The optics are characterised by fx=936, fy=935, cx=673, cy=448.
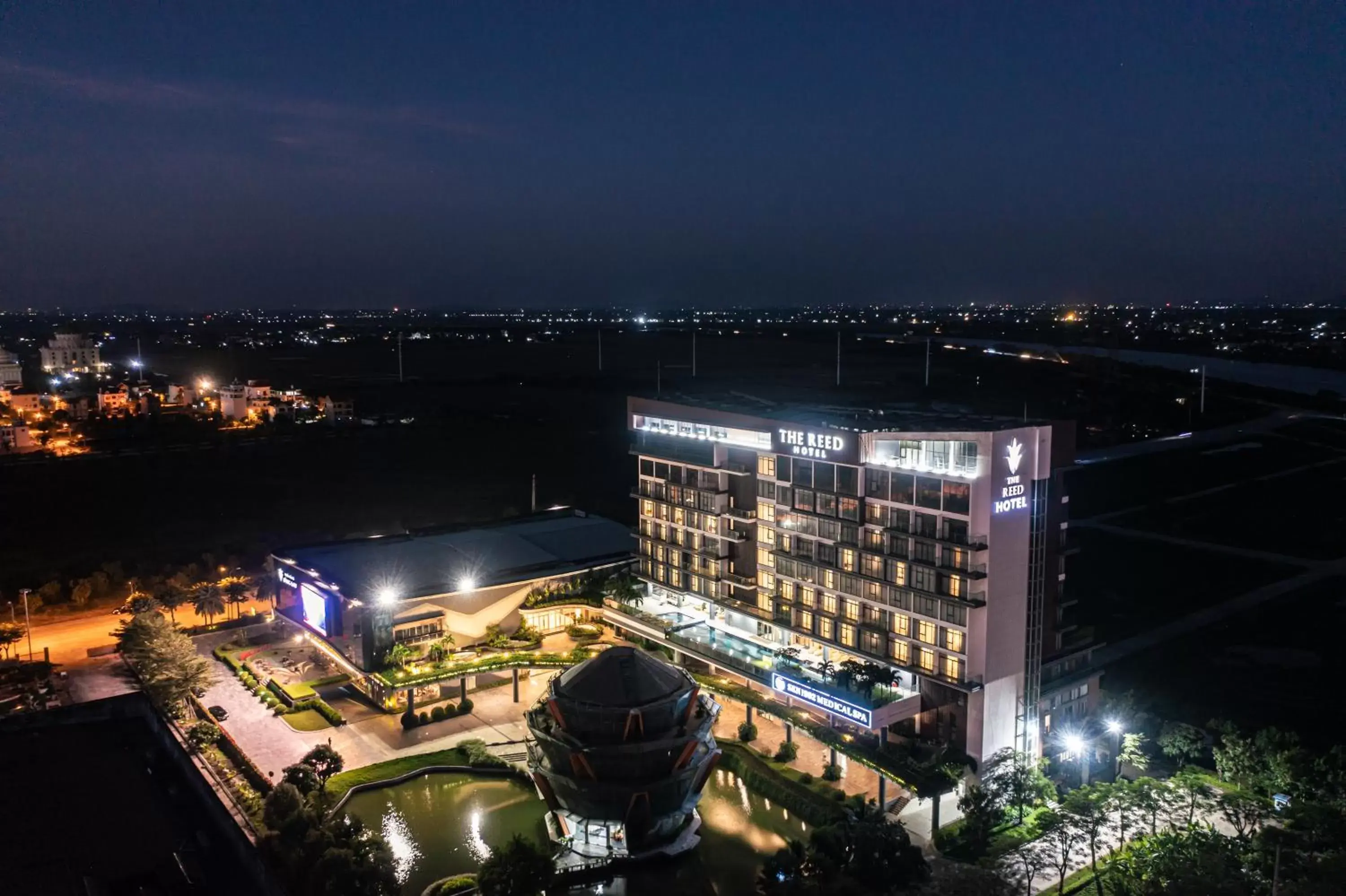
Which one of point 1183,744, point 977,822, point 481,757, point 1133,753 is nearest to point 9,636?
point 481,757

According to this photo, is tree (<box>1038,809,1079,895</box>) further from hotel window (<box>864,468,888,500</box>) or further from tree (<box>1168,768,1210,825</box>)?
hotel window (<box>864,468,888,500</box>)

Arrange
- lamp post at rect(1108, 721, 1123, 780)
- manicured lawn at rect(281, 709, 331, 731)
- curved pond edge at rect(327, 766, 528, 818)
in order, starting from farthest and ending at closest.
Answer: manicured lawn at rect(281, 709, 331, 731) < curved pond edge at rect(327, 766, 528, 818) < lamp post at rect(1108, 721, 1123, 780)

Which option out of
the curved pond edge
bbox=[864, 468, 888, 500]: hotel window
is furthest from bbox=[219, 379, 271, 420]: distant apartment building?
bbox=[864, 468, 888, 500]: hotel window

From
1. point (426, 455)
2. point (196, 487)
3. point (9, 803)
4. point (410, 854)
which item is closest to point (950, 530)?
point (410, 854)

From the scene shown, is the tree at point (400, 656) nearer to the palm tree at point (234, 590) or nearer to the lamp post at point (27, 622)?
the palm tree at point (234, 590)

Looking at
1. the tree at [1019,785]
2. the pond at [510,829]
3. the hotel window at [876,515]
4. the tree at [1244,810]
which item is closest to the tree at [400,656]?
the pond at [510,829]

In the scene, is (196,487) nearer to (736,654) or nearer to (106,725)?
(106,725)

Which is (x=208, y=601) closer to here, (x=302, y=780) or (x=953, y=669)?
(x=302, y=780)
